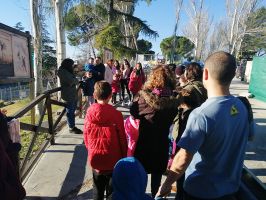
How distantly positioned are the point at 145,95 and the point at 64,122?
467 cm

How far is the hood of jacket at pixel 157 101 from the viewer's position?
2820 millimetres

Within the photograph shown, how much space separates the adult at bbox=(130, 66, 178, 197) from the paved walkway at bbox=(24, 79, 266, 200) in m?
1.01

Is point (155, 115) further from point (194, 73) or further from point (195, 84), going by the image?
point (194, 73)

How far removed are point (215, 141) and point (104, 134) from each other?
4.43ft

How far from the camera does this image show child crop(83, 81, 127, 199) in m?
2.82

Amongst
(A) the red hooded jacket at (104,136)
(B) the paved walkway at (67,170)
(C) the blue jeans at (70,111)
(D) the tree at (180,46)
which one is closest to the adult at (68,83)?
(C) the blue jeans at (70,111)

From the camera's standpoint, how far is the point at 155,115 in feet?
9.48

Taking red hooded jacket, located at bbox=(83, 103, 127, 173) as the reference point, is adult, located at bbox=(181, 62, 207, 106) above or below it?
above

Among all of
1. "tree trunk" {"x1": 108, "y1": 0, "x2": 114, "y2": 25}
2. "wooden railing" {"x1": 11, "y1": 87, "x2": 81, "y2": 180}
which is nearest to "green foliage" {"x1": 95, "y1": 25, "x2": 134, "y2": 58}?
"tree trunk" {"x1": 108, "y1": 0, "x2": 114, "y2": 25}

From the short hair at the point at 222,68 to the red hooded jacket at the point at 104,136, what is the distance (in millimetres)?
1322

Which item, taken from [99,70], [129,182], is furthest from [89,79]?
[129,182]

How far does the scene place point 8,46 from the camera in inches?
152

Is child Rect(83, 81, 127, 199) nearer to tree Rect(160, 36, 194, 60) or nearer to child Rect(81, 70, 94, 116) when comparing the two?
child Rect(81, 70, 94, 116)

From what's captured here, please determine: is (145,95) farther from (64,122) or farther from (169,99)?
(64,122)
